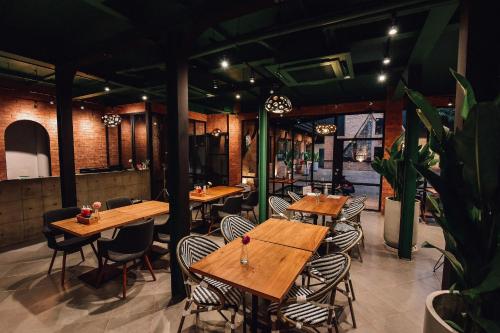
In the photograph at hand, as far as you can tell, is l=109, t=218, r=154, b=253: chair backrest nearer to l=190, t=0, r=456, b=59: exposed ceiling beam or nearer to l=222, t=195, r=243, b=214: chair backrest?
l=222, t=195, r=243, b=214: chair backrest

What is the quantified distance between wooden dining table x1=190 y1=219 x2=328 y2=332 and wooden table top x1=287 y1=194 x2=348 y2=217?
89cm

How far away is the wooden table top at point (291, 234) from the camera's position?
98.6 inches

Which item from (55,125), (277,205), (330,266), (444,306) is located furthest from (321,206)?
(55,125)

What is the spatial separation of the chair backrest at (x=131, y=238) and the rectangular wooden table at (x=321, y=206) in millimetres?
2277

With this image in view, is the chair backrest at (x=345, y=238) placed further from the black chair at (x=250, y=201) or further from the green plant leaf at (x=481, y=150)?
the black chair at (x=250, y=201)

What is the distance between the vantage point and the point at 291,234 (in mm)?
2801

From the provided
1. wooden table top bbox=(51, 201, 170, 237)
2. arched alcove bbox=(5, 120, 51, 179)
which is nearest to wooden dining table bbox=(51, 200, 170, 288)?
wooden table top bbox=(51, 201, 170, 237)

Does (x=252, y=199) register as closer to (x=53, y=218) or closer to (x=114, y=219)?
(x=114, y=219)

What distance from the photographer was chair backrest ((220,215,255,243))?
9.93 feet

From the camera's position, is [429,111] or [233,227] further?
[233,227]

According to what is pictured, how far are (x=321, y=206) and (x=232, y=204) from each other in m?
1.76

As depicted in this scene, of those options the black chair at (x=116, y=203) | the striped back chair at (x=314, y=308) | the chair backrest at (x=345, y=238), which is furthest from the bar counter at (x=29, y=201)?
the chair backrest at (x=345, y=238)

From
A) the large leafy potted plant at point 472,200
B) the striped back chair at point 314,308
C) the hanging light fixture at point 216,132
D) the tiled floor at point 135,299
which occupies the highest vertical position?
the hanging light fixture at point 216,132

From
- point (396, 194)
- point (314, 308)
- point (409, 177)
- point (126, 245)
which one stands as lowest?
point (314, 308)
